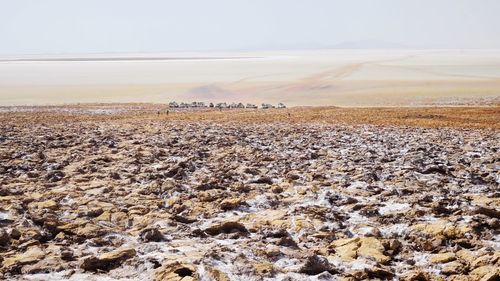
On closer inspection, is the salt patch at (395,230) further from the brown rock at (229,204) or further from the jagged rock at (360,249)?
the brown rock at (229,204)

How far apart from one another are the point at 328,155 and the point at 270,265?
21.8ft

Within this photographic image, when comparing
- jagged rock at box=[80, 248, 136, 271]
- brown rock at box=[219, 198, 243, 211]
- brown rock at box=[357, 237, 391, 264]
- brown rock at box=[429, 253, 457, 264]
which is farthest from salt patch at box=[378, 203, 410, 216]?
jagged rock at box=[80, 248, 136, 271]

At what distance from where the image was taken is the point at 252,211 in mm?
7266

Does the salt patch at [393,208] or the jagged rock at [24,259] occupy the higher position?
the salt patch at [393,208]

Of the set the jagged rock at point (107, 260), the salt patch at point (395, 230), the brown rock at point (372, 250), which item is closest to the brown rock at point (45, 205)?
the jagged rock at point (107, 260)

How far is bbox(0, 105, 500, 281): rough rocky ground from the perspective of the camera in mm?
5102

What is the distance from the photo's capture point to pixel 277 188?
8414 millimetres

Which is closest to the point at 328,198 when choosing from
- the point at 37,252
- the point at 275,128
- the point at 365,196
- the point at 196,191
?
the point at 365,196

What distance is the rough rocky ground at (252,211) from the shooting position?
5102 millimetres

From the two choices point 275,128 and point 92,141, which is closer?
point 92,141

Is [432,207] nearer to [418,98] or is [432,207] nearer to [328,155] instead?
[328,155]

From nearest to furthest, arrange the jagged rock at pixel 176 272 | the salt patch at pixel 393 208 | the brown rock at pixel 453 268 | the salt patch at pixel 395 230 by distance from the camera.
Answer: the jagged rock at pixel 176 272 < the brown rock at pixel 453 268 < the salt patch at pixel 395 230 < the salt patch at pixel 393 208

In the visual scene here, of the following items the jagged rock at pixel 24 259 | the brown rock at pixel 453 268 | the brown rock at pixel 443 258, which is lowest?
the brown rock at pixel 453 268

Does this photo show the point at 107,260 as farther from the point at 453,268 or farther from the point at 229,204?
the point at 453,268
